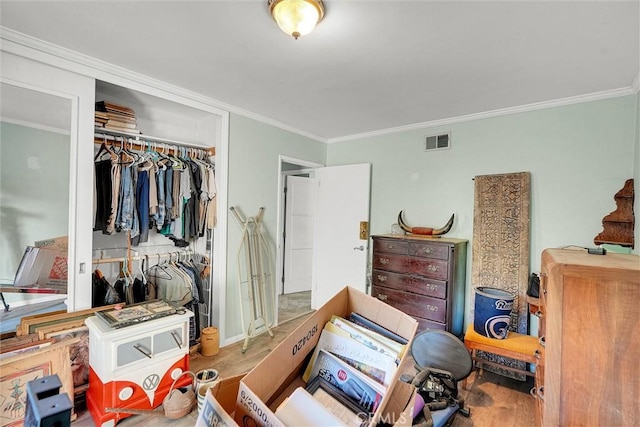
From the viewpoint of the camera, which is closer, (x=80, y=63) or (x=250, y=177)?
(x=80, y=63)

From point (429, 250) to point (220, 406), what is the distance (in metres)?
2.40

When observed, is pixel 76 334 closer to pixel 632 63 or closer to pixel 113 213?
pixel 113 213

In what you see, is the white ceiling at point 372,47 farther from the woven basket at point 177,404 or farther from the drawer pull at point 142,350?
the woven basket at point 177,404

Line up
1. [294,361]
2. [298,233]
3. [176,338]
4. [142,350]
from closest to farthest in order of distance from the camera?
[294,361]
[142,350]
[176,338]
[298,233]

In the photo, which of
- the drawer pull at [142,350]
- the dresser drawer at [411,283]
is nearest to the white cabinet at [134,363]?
the drawer pull at [142,350]

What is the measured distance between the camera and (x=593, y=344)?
1.10m

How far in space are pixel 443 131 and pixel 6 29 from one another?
3.50 metres

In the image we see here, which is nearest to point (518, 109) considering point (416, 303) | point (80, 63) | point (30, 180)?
point (416, 303)

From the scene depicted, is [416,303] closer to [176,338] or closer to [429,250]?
[429,250]

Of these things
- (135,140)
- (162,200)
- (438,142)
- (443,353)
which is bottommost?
(443,353)

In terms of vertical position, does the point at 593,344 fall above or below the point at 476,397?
above

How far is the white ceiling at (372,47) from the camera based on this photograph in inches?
58.2

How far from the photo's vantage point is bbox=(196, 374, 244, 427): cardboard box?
69cm

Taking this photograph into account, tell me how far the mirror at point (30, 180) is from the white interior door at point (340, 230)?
2.71 metres
